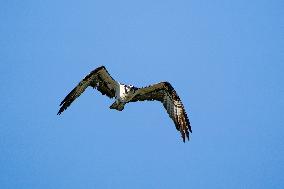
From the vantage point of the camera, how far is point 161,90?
47.3ft

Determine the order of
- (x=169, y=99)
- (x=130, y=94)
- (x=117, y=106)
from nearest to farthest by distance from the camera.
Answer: (x=117, y=106) → (x=130, y=94) → (x=169, y=99)

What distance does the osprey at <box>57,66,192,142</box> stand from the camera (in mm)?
13695

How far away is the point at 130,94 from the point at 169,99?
1.28m

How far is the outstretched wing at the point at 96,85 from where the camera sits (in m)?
13.5

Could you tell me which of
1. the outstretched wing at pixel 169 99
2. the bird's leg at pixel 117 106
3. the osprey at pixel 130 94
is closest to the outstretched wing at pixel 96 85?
the osprey at pixel 130 94

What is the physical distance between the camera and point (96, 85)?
14.2 m

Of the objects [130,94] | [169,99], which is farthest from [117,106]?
[169,99]

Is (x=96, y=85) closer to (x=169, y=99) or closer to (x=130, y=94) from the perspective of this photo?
(x=130, y=94)

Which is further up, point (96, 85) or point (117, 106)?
point (96, 85)

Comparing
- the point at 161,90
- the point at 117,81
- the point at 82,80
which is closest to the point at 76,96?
the point at 82,80

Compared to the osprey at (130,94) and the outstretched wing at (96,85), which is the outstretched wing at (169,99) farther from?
the outstretched wing at (96,85)

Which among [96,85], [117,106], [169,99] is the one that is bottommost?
[117,106]

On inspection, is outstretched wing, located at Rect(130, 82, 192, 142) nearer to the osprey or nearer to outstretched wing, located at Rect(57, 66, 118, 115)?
the osprey

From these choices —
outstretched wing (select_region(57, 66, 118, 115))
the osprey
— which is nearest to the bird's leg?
the osprey
